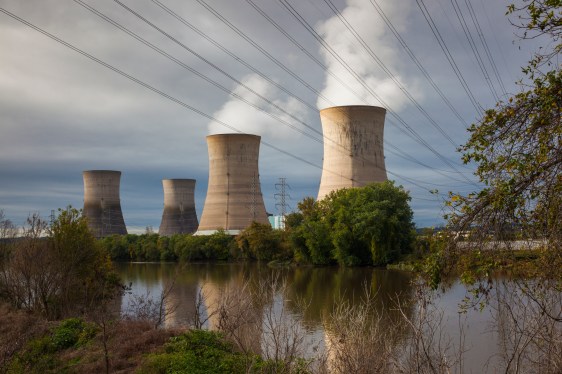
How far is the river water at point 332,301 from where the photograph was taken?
792 centimetres

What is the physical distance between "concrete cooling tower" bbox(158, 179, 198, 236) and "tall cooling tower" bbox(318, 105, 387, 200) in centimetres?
2048

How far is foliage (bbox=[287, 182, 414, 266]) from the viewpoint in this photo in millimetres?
27078

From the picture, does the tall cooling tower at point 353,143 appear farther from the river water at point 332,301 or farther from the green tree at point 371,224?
the river water at point 332,301

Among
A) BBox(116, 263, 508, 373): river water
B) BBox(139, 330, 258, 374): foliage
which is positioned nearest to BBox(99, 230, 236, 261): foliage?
BBox(116, 263, 508, 373): river water

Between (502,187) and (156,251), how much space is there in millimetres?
39635

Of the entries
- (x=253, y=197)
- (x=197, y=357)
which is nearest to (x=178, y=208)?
(x=253, y=197)

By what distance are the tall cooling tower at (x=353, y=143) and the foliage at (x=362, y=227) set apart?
0.80 meters

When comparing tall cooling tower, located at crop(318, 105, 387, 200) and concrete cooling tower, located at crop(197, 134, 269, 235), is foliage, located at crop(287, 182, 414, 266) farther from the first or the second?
concrete cooling tower, located at crop(197, 134, 269, 235)

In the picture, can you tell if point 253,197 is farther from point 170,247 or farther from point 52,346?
point 52,346

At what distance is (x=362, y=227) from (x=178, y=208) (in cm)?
2214

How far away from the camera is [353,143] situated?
2484 centimetres

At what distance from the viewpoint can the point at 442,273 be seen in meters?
4.08

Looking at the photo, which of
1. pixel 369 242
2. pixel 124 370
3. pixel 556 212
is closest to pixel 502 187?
pixel 556 212

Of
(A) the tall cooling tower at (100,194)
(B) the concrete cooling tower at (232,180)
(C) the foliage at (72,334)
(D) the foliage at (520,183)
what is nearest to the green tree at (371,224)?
(B) the concrete cooling tower at (232,180)
